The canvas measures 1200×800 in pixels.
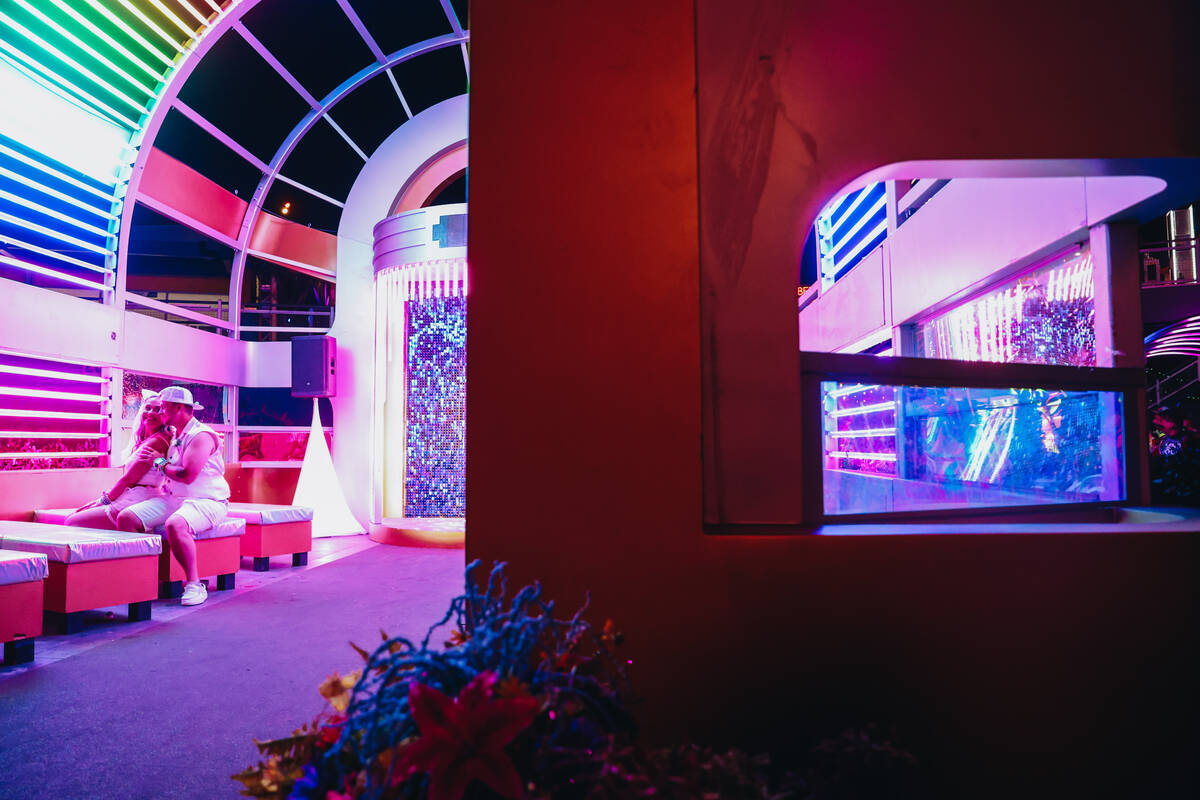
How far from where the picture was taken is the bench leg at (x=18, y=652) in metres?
3.42

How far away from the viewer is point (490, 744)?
632mm

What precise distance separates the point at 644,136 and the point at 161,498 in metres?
5.10

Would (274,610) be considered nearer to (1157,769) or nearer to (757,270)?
(757,270)

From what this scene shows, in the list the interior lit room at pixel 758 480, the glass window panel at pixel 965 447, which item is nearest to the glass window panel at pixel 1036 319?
the interior lit room at pixel 758 480

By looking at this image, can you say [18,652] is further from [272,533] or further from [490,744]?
[490,744]

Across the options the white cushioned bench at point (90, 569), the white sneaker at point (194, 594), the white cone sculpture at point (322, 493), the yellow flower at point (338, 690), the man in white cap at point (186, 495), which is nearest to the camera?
the yellow flower at point (338, 690)

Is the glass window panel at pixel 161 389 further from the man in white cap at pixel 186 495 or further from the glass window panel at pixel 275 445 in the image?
the man in white cap at pixel 186 495

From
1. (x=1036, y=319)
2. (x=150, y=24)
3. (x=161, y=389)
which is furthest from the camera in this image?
(x=161, y=389)

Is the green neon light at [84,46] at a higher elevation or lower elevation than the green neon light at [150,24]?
lower

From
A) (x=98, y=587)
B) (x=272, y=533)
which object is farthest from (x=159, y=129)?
(x=98, y=587)

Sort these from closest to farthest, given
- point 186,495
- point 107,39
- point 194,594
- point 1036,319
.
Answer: point 1036,319 < point 194,594 < point 186,495 < point 107,39

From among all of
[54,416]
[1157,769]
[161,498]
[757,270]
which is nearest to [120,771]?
[757,270]

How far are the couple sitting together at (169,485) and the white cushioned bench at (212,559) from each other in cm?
8

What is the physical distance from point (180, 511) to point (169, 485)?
0.32 metres
